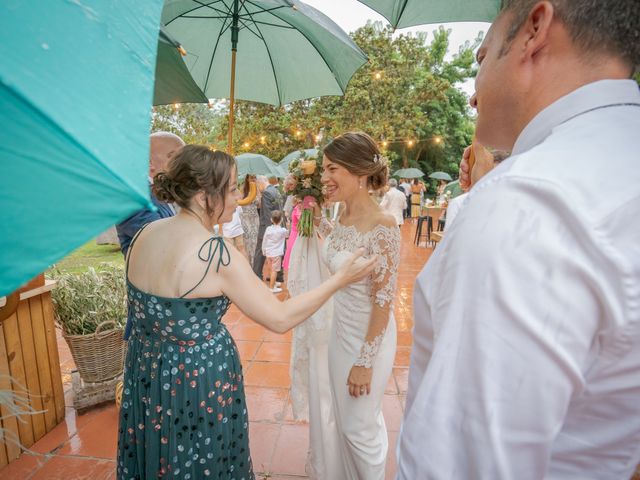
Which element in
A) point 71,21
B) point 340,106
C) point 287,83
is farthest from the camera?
point 340,106

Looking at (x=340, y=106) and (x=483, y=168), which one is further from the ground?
(x=340, y=106)

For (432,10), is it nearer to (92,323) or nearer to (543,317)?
(543,317)

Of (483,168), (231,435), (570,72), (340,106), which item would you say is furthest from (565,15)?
(340,106)

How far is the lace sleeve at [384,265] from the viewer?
87.7 inches

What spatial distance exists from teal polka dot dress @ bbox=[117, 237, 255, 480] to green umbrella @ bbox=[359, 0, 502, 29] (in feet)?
7.00

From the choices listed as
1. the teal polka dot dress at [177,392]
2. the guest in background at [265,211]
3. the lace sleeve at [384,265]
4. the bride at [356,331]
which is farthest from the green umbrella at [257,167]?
the teal polka dot dress at [177,392]

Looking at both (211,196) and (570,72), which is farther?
(211,196)

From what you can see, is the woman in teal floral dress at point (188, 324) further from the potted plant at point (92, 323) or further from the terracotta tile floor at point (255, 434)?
the potted plant at point (92, 323)

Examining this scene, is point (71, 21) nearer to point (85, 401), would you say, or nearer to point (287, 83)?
point (287, 83)

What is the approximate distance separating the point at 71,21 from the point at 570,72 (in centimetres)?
100

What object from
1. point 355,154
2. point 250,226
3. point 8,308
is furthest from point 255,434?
point 250,226

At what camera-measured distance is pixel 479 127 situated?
0.93 m

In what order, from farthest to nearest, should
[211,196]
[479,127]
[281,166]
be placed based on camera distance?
[281,166], [211,196], [479,127]

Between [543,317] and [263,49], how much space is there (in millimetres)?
3895
